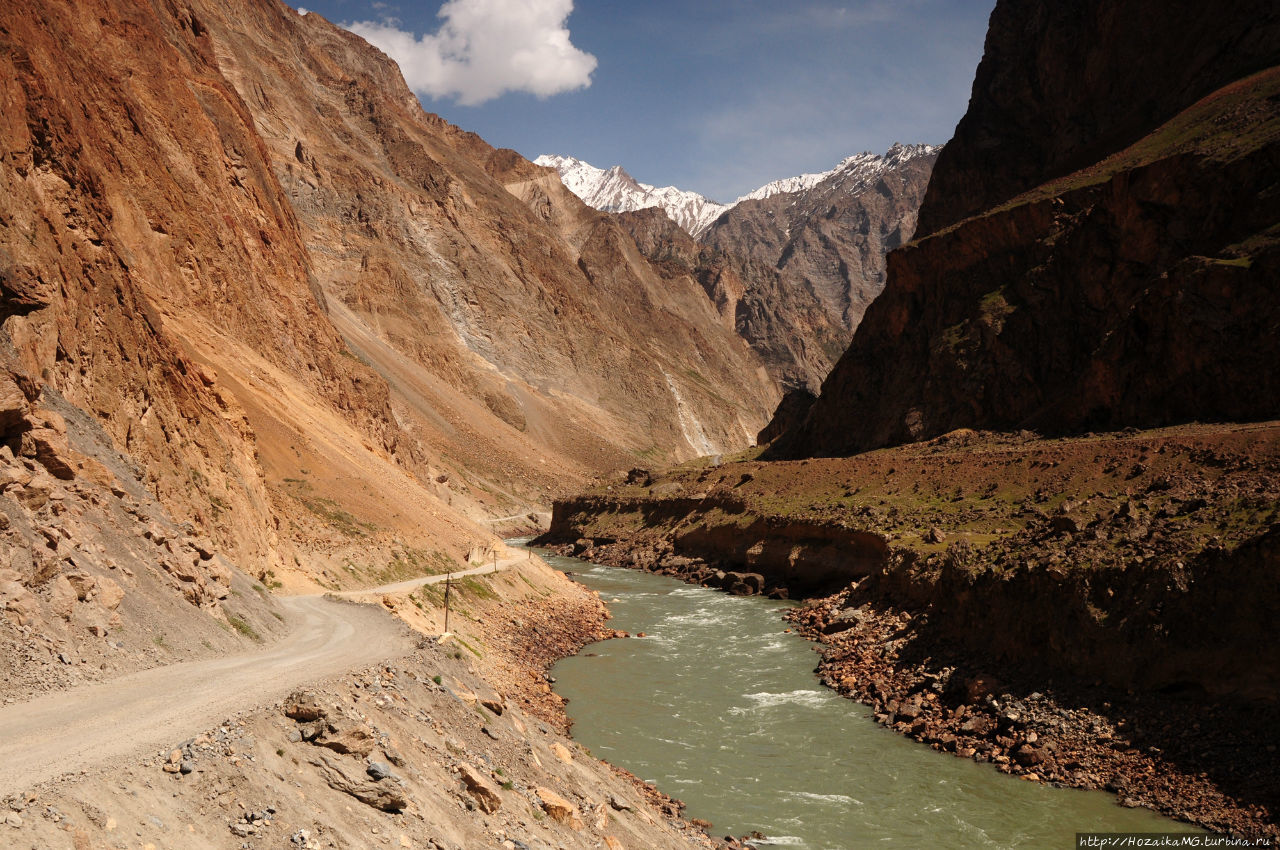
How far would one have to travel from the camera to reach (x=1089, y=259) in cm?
5816

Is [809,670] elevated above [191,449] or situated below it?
below

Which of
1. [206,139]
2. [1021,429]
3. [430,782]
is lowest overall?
[430,782]

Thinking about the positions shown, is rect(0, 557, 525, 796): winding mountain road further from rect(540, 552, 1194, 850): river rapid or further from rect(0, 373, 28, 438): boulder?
rect(540, 552, 1194, 850): river rapid

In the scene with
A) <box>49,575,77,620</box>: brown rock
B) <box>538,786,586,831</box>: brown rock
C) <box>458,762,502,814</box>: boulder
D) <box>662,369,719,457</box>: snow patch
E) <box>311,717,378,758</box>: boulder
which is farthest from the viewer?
<box>662,369,719,457</box>: snow patch

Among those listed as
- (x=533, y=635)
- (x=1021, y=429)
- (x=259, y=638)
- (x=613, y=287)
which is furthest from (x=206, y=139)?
(x=613, y=287)

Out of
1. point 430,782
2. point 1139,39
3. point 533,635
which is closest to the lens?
point 430,782

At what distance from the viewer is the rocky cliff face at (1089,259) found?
45.3 meters

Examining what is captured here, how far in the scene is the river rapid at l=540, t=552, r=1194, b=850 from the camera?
1672 cm

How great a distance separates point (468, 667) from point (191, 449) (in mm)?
13733

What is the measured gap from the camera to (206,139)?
53344 millimetres

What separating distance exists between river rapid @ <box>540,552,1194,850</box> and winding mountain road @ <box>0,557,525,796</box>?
7.84m

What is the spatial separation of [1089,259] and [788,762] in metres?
52.1

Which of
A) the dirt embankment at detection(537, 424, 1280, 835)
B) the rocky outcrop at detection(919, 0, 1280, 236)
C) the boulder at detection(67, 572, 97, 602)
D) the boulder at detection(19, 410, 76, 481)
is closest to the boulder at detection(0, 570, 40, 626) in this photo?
the boulder at detection(67, 572, 97, 602)

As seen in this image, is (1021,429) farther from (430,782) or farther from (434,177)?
(434,177)
